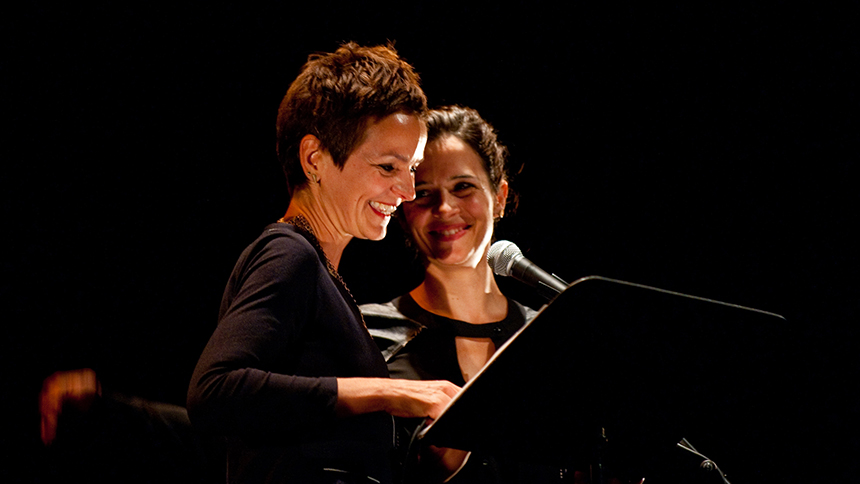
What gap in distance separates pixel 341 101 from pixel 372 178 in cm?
18

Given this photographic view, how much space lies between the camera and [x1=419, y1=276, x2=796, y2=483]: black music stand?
783 millimetres

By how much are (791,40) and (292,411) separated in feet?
8.20

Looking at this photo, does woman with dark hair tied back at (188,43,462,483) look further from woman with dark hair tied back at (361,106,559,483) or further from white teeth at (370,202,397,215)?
woman with dark hair tied back at (361,106,559,483)

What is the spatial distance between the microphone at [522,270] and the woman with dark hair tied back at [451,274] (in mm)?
424

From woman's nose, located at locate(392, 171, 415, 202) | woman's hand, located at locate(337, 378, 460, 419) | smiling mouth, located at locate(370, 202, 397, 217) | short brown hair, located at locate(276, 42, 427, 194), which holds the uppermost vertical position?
short brown hair, located at locate(276, 42, 427, 194)

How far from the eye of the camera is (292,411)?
92 cm

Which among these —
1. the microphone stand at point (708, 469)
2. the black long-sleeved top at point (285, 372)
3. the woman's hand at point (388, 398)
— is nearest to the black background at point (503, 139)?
the black long-sleeved top at point (285, 372)

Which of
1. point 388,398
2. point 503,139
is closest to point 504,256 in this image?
point 388,398

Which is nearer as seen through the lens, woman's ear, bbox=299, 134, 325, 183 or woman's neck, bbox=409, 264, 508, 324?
woman's ear, bbox=299, 134, 325, 183

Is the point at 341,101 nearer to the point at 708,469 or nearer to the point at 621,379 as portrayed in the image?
the point at 621,379

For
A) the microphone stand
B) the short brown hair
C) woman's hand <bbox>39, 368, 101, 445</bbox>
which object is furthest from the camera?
the short brown hair

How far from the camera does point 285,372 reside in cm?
104

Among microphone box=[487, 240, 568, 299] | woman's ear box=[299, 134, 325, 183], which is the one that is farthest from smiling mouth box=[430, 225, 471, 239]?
woman's ear box=[299, 134, 325, 183]

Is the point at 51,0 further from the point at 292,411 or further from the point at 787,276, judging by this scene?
the point at 787,276
